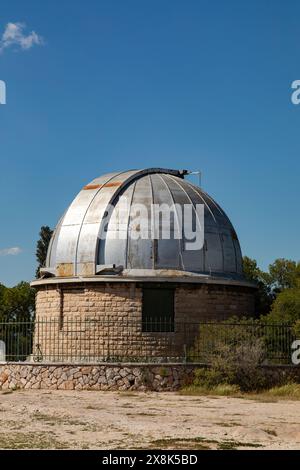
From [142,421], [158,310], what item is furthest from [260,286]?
[142,421]

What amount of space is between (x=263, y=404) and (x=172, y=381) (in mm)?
3363

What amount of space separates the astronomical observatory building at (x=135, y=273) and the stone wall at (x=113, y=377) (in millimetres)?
1765

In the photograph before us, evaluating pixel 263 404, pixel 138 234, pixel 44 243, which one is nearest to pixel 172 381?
pixel 263 404

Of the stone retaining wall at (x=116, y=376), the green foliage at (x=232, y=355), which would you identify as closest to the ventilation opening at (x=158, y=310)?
the green foliage at (x=232, y=355)

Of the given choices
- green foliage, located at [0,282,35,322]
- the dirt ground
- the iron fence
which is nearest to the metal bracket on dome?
the iron fence

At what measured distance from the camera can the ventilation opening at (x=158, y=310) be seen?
22.2m

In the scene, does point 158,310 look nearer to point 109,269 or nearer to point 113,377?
point 109,269

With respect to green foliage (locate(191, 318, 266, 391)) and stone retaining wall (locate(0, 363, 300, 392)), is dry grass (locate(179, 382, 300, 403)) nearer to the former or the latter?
green foliage (locate(191, 318, 266, 391))

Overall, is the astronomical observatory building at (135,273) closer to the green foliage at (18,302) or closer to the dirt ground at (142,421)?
the dirt ground at (142,421)

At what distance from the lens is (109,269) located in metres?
22.7

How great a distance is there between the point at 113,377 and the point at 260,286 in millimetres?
12769

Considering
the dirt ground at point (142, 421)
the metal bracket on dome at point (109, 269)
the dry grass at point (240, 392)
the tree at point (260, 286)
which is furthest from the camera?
the tree at point (260, 286)

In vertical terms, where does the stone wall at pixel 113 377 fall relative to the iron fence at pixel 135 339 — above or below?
below
